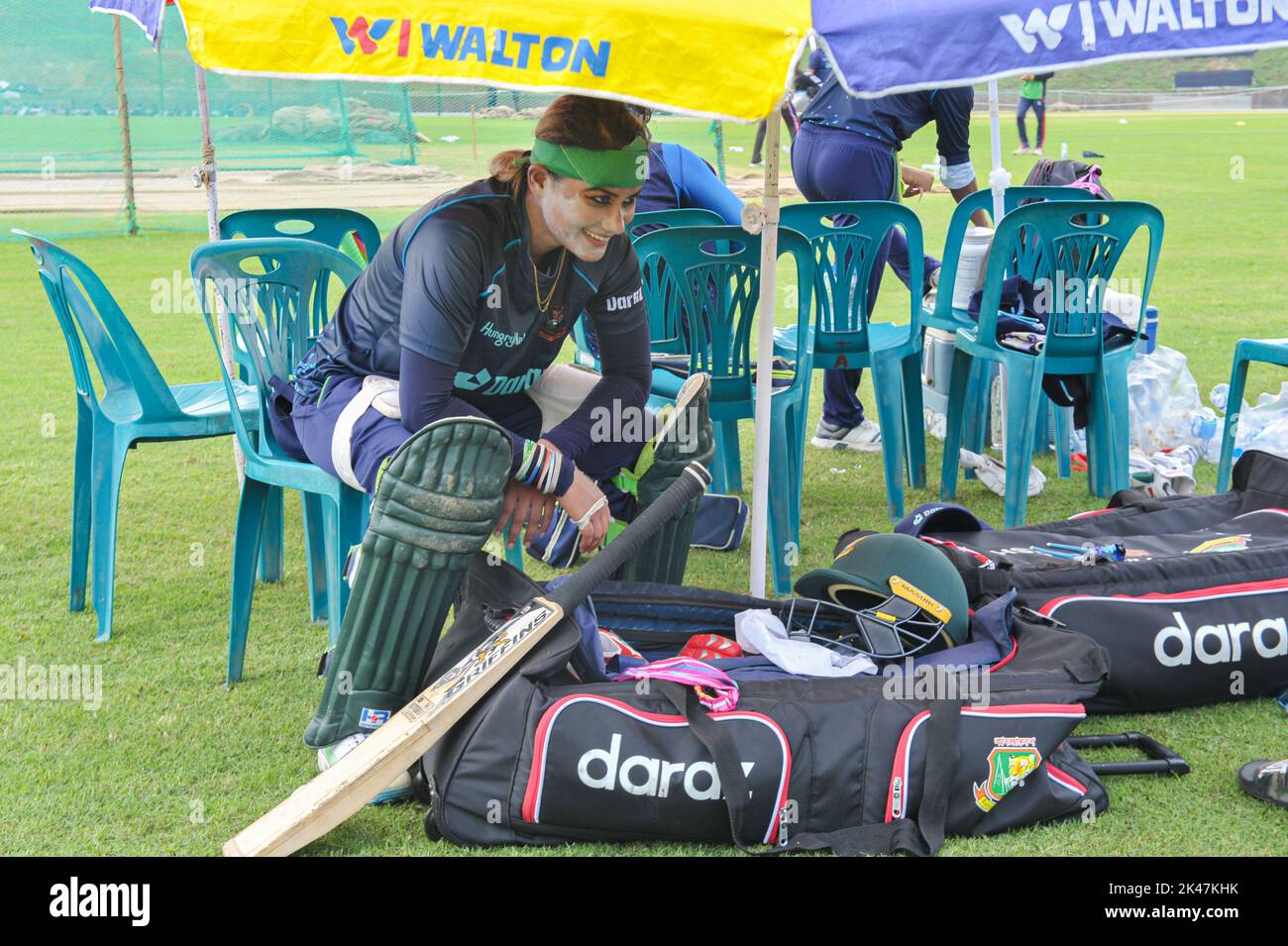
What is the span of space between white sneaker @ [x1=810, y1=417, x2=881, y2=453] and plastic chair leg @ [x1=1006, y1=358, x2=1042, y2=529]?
134cm

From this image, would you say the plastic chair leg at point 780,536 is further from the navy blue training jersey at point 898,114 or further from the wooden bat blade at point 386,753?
the navy blue training jersey at point 898,114

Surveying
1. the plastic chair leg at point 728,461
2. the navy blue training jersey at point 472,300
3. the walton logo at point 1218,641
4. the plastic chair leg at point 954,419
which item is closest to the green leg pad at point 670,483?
the navy blue training jersey at point 472,300

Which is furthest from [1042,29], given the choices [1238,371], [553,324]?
[1238,371]

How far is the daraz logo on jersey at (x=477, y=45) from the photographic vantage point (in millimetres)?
2400

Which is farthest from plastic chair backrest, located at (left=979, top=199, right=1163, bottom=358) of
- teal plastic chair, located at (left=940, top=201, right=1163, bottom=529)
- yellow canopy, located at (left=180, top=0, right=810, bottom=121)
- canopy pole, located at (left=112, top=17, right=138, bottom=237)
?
canopy pole, located at (left=112, top=17, right=138, bottom=237)

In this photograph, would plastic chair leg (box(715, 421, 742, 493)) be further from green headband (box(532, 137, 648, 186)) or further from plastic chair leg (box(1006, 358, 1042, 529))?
green headband (box(532, 137, 648, 186))

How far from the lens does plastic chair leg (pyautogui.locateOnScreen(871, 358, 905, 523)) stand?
16.4 feet

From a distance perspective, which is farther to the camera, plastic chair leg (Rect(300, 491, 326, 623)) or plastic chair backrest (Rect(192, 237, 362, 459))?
plastic chair leg (Rect(300, 491, 326, 623))

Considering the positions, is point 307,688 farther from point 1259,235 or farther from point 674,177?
point 1259,235

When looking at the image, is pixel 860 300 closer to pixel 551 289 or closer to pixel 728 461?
pixel 728 461

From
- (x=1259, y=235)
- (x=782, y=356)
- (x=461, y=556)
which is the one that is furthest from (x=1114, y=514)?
(x=1259, y=235)

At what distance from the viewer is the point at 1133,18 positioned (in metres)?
2.44

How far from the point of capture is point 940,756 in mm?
2691

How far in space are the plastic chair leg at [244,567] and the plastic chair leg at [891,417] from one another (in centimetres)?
243
